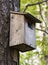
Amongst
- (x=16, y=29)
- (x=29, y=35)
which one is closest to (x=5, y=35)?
(x=16, y=29)

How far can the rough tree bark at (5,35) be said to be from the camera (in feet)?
5.39

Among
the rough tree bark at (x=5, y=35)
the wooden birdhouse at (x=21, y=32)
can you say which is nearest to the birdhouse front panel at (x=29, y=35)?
the wooden birdhouse at (x=21, y=32)

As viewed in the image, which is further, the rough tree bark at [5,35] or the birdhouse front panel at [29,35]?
the birdhouse front panel at [29,35]

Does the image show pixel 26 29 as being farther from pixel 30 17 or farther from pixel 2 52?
pixel 2 52

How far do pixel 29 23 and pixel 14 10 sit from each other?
6.2 inches

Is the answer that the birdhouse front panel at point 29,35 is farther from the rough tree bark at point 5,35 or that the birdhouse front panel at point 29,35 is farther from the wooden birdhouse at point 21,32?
the rough tree bark at point 5,35

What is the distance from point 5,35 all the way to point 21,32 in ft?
0.41

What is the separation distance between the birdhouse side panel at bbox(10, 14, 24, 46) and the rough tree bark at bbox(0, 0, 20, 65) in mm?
31

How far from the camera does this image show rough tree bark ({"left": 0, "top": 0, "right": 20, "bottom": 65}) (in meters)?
1.64

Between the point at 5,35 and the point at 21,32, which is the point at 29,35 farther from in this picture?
the point at 5,35

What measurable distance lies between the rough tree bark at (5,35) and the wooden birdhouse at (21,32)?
3 centimetres

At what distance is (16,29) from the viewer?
1.73 m

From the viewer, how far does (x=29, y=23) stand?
73.5 inches

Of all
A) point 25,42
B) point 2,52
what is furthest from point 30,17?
point 2,52
